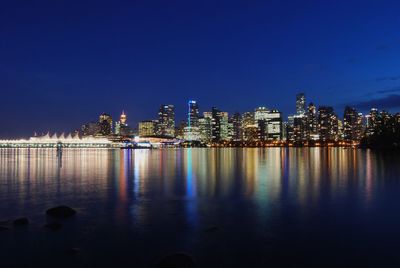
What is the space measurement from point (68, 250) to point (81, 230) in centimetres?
307

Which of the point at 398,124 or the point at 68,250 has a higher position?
the point at 398,124

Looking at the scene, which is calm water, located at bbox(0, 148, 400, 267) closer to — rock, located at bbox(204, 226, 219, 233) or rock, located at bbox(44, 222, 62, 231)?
rock, located at bbox(204, 226, 219, 233)

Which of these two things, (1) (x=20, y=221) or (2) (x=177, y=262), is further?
(1) (x=20, y=221)

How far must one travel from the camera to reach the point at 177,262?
491 inches

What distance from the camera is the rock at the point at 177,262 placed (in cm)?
1227

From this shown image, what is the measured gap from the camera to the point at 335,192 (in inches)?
1192

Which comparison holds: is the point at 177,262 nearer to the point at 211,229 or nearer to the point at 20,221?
the point at 211,229

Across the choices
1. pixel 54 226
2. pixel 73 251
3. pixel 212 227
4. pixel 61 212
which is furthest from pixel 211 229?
pixel 61 212

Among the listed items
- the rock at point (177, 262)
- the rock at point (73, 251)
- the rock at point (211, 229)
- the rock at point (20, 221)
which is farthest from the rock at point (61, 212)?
the rock at point (177, 262)

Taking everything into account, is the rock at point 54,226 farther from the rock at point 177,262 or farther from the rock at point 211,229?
the rock at point 177,262

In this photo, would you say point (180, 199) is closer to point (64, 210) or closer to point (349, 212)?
point (64, 210)

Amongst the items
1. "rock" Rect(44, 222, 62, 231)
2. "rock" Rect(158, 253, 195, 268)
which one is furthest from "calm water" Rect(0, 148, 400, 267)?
"rock" Rect(158, 253, 195, 268)

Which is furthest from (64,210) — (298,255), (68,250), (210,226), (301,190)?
(301,190)

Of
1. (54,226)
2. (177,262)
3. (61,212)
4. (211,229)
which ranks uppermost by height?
(61,212)
